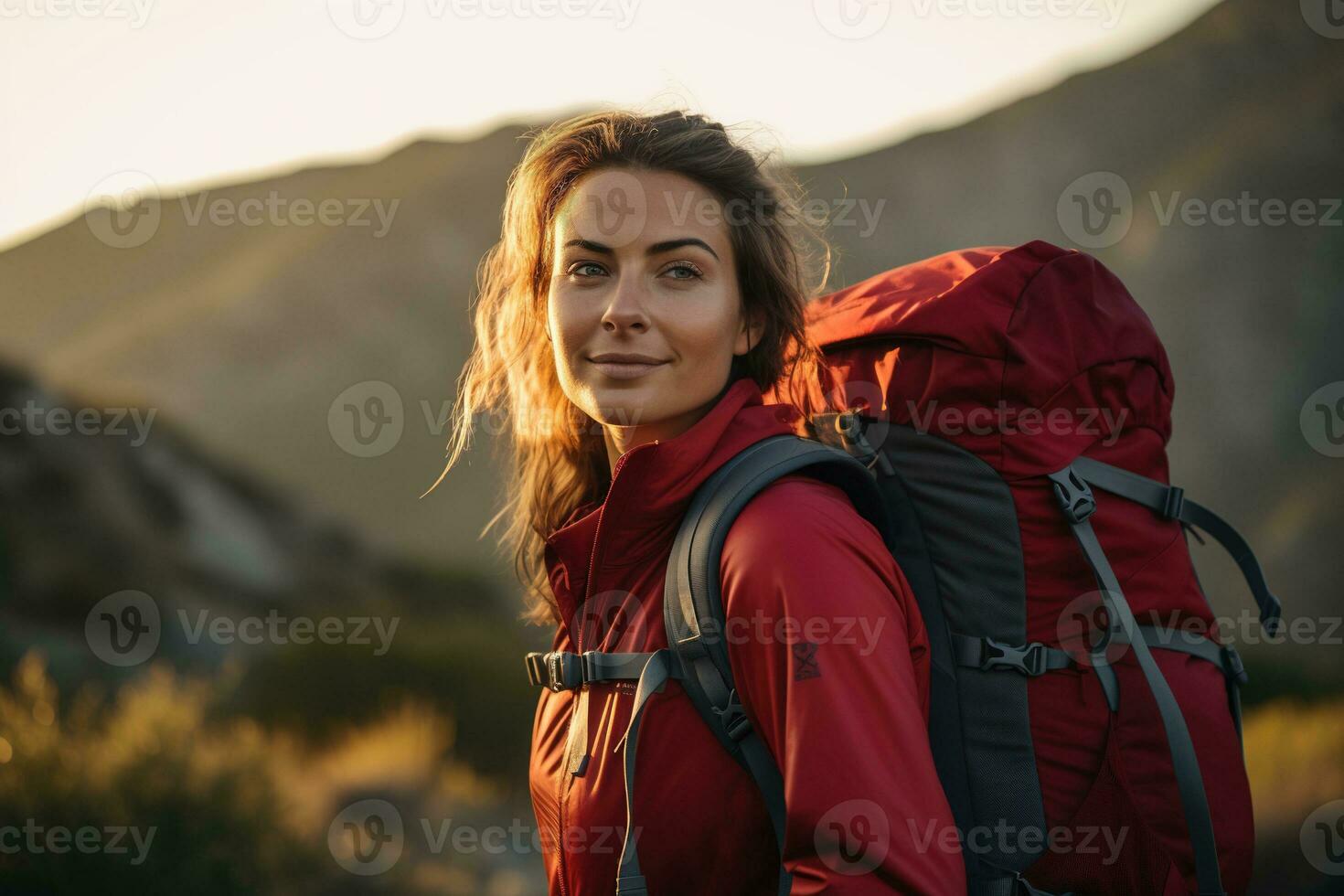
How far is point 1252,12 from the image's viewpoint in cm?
1195

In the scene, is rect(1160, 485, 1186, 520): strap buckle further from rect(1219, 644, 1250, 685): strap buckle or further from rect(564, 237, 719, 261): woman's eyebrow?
rect(564, 237, 719, 261): woman's eyebrow

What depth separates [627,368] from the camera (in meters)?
2.16

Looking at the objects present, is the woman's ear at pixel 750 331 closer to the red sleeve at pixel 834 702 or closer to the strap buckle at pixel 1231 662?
the red sleeve at pixel 834 702

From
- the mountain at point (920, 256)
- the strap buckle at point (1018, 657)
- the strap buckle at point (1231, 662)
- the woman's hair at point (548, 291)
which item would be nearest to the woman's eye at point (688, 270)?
the woman's hair at point (548, 291)

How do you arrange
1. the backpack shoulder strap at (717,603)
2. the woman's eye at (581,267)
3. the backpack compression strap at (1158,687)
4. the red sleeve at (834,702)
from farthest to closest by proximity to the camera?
1. the woman's eye at (581,267)
2. the backpack compression strap at (1158,687)
3. the backpack shoulder strap at (717,603)
4. the red sleeve at (834,702)

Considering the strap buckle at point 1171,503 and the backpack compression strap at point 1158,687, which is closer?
the backpack compression strap at point 1158,687

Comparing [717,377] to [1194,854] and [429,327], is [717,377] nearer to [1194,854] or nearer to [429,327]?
[1194,854]

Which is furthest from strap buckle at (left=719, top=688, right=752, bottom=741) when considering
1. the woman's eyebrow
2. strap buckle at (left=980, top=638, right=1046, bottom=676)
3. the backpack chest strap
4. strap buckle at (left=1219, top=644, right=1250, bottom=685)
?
strap buckle at (left=1219, top=644, right=1250, bottom=685)

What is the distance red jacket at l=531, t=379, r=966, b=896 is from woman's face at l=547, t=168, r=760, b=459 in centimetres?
13

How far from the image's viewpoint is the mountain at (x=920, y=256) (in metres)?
8.37

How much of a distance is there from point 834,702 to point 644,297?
3.06ft

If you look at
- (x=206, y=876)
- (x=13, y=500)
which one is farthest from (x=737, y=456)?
(x=13, y=500)

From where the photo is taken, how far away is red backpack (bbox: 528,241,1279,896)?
6.29 feet

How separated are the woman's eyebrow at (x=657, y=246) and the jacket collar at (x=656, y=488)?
31 cm
